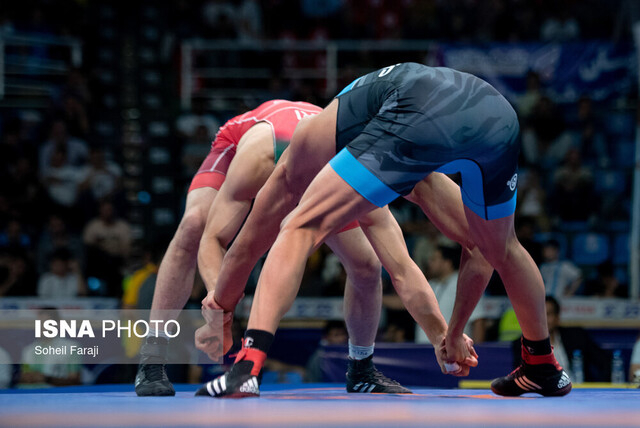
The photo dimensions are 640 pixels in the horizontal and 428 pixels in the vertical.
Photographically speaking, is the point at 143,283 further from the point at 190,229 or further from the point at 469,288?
the point at 469,288

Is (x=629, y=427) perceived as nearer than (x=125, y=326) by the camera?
Yes

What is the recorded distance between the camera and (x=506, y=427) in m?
2.03

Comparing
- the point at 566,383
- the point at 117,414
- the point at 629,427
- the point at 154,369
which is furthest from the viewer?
the point at 154,369

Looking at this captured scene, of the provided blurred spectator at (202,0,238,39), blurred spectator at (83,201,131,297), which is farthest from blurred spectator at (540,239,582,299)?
blurred spectator at (202,0,238,39)

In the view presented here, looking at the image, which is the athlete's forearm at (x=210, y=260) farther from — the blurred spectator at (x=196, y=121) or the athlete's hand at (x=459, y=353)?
the blurred spectator at (x=196, y=121)

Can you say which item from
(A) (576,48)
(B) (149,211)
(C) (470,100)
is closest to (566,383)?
(C) (470,100)

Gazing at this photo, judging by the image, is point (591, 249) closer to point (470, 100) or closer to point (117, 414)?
point (470, 100)

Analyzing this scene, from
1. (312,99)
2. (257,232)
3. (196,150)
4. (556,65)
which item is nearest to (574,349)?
(257,232)

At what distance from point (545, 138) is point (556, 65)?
1.10 m

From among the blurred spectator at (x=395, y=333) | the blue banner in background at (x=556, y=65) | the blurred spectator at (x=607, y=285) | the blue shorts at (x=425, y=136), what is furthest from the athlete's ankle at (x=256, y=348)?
the blue banner in background at (x=556, y=65)

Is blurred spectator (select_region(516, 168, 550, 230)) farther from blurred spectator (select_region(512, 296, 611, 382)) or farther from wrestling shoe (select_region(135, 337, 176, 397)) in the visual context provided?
wrestling shoe (select_region(135, 337, 176, 397))

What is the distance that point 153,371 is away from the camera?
4.01 m

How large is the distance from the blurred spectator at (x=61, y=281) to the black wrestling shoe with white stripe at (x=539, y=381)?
19.3 ft

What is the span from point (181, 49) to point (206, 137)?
2310 mm
